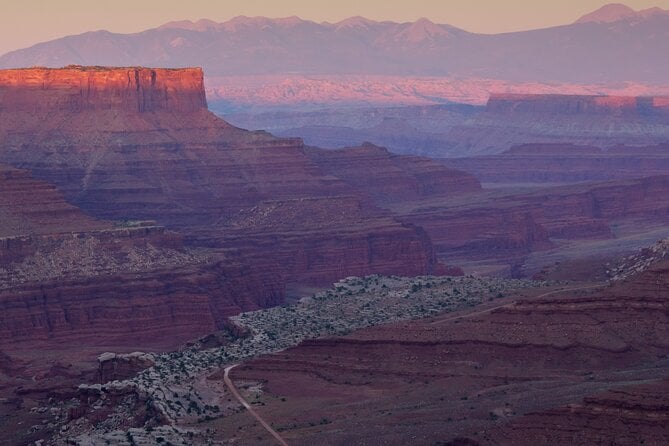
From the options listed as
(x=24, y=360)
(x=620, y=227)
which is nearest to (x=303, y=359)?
(x=24, y=360)

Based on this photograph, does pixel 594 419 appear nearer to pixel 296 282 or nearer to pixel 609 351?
pixel 609 351

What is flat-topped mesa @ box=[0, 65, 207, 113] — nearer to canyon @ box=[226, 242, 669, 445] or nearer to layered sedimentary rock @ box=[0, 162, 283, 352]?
layered sedimentary rock @ box=[0, 162, 283, 352]

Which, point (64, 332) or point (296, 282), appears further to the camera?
point (296, 282)

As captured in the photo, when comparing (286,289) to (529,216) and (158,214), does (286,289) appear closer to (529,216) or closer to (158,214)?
(158,214)

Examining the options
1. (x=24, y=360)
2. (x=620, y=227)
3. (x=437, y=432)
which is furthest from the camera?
(x=620, y=227)

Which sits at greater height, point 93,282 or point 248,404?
point 248,404

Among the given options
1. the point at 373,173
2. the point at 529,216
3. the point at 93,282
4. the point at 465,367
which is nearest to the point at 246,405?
the point at 465,367

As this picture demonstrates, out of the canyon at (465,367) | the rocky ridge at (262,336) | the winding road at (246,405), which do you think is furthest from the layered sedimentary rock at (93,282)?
the canyon at (465,367)

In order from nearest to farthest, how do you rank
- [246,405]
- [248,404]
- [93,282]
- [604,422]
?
[604,422]
[246,405]
[248,404]
[93,282]

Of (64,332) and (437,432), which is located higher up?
(437,432)
